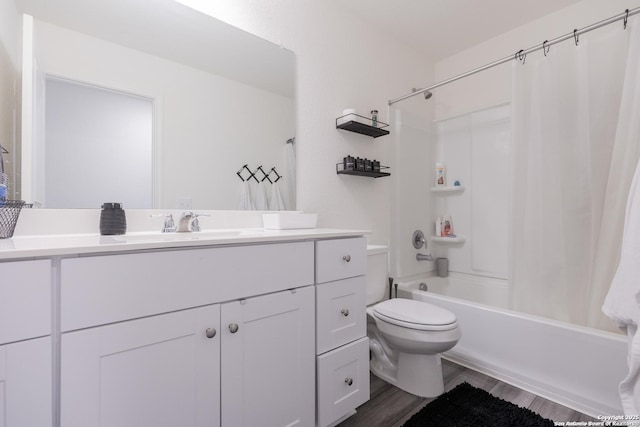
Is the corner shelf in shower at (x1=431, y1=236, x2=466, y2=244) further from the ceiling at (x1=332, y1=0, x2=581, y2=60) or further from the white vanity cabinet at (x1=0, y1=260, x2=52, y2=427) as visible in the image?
the white vanity cabinet at (x1=0, y1=260, x2=52, y2=427)

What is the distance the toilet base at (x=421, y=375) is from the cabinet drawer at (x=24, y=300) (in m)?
1.58

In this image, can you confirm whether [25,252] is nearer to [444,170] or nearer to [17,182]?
[17,182]

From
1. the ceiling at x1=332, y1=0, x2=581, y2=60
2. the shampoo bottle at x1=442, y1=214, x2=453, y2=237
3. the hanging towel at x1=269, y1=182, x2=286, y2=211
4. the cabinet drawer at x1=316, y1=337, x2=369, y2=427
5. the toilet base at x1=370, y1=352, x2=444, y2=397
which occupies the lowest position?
the toilet base at x1=370, y1=352, x2=444, y2=397

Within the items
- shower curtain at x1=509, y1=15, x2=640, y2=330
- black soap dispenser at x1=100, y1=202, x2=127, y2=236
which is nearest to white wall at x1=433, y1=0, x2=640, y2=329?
shower curtain at x1=509, y1=15, x2=640, y2=330

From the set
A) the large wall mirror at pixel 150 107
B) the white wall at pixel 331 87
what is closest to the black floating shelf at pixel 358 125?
the white wall at pixel 331 87

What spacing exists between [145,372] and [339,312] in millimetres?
745

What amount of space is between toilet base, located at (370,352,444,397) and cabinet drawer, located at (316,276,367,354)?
1.50 ft

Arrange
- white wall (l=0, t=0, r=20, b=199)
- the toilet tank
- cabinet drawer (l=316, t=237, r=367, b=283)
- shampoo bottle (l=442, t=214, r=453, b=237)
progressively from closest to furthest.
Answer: white wall (l=0, t=0, r=20, b=199) → cabinet drawer (l=316, t=237, r=367, b=283) → the toilet tank → shampoo bottle (l=442, t=214, r=453, b=237)

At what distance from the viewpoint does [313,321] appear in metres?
1.21

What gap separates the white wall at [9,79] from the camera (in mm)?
1046

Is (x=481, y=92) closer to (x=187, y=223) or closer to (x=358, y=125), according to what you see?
(x=358, y=125)

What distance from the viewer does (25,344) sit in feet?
2.22

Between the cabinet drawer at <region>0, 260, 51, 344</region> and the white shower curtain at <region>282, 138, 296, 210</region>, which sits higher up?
the white shower curtain at <region>282, 138, 296, 210</region>

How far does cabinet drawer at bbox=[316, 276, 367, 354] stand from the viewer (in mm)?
1235
